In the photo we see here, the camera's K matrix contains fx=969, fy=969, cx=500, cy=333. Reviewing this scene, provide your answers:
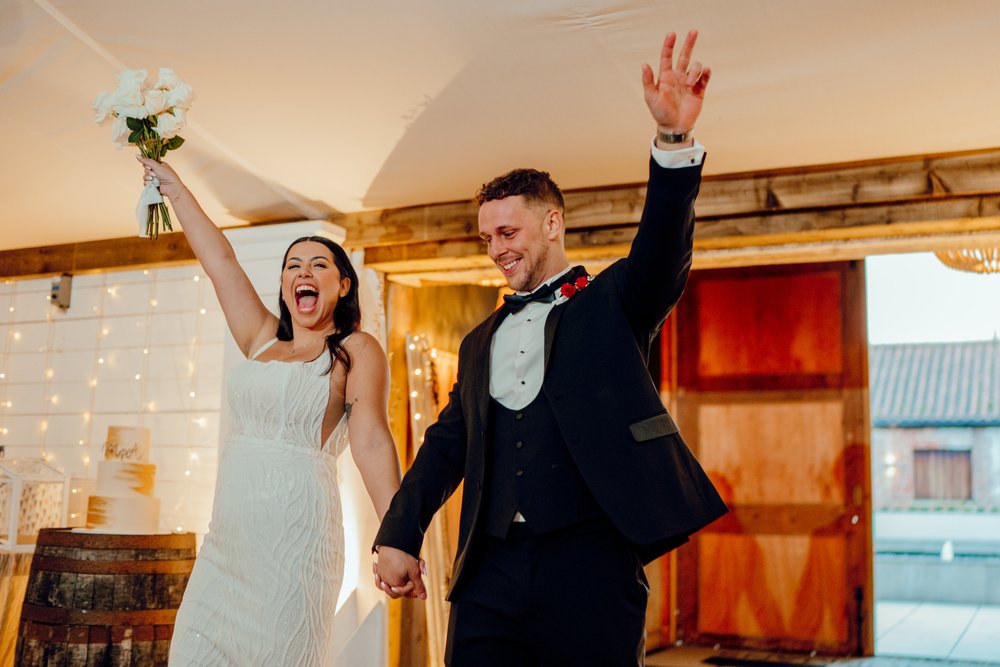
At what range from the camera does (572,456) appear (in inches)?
74.1

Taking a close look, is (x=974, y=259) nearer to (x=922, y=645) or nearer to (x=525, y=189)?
(x=922, y=645)

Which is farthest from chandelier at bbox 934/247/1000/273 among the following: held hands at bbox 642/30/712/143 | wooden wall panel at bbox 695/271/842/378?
held hands at bbox 642/30/712/143

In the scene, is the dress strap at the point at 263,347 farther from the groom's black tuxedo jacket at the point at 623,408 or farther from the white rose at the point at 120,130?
the groom's black tuxedo jacket at the point at 623,408

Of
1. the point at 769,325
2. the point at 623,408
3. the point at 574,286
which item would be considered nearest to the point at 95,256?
the point at 769,325

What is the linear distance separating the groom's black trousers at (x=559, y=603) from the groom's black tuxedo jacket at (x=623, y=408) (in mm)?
73

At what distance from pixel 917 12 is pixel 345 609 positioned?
3.47m

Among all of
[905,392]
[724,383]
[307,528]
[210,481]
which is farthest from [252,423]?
[905,392]

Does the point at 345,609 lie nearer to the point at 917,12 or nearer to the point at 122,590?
the point at 122,590

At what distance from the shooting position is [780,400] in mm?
6379

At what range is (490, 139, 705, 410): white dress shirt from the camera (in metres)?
2.03

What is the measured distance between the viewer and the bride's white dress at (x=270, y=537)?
8.54 feet

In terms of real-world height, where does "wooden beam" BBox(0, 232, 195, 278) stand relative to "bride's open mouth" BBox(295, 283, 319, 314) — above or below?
above

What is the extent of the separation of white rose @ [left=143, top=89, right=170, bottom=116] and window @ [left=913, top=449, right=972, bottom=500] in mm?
15631

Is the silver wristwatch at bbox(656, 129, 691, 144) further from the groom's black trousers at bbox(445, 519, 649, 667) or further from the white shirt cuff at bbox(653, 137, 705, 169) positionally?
the groom's black trousers at bbox(445, 519, 649, 667)
